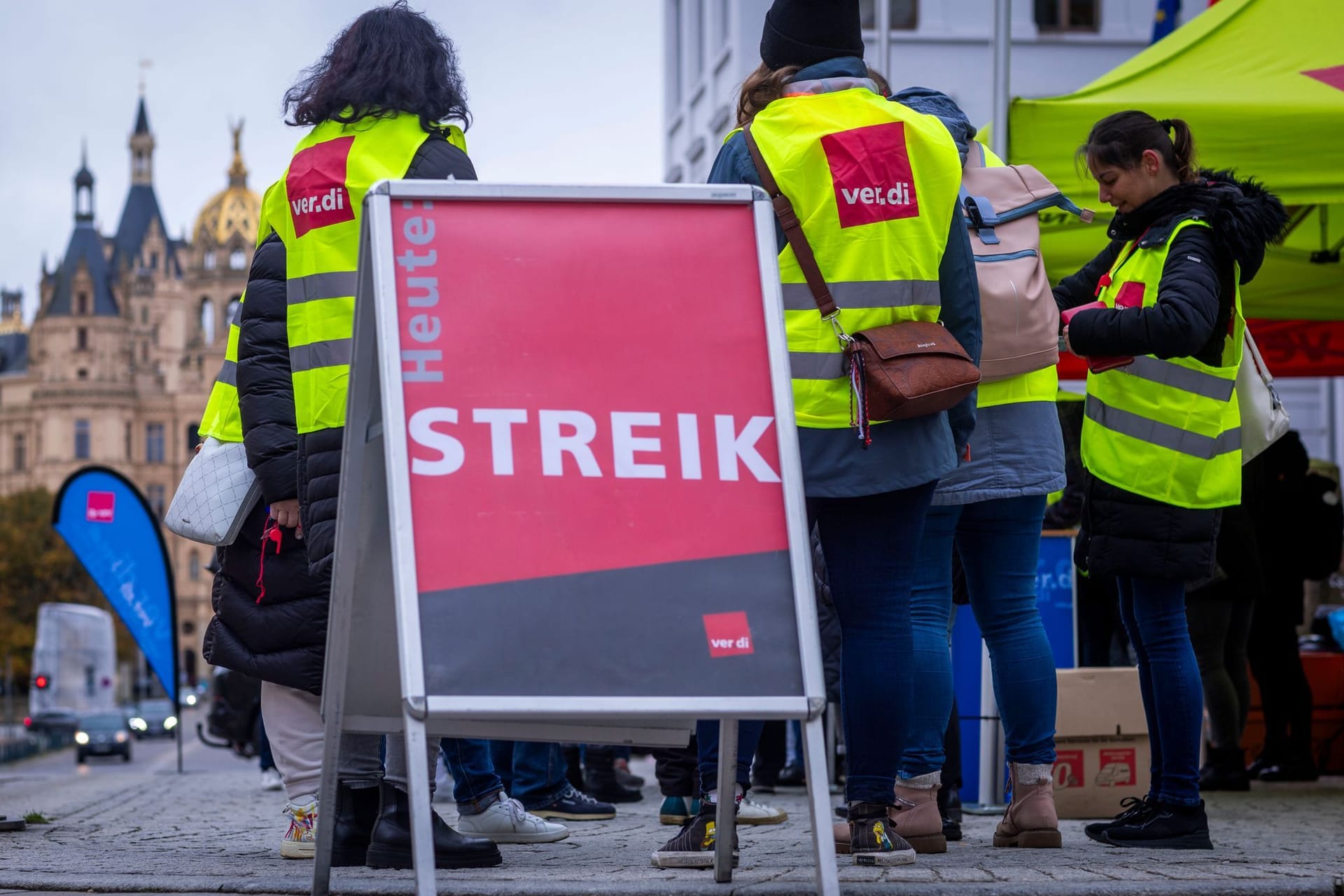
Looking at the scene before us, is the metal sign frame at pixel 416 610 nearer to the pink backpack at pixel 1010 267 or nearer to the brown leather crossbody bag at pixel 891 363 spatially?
the brown leather crossbody bag at pixel 891 363

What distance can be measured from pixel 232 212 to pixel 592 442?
139 meters

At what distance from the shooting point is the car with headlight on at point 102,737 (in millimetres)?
42938

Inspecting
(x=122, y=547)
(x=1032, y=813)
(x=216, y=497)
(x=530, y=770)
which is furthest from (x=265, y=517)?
(x=122, y=547)

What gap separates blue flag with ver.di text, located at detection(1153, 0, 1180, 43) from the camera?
1230 centimetres

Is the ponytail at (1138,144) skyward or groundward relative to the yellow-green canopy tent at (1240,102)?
groundward

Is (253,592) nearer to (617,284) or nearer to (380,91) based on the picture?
(380,91)

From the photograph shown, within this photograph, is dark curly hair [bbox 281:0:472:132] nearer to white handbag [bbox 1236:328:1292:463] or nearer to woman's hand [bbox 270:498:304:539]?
woman's hand [bbox 270:498:304:539]

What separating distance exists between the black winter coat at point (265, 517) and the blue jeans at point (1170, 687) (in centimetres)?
201

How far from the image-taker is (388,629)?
3.73 metres

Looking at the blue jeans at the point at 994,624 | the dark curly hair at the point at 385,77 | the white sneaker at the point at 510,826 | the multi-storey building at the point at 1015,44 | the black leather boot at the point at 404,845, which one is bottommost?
the white sneaker at the point at 510,826

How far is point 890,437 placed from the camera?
387 cm

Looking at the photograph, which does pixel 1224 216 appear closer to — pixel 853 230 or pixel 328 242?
pixel 853 230

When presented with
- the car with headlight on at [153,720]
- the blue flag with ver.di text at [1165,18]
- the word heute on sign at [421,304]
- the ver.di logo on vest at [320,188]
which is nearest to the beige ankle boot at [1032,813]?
the word heute on sign at [421,304]

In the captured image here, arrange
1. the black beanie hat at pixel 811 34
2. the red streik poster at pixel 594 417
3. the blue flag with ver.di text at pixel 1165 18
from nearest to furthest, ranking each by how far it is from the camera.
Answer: the red streik poster at pixel 594 417 < the black beanie hat at pixel 811 34 < the blue flag with ver.di text at pixel 1165 18
